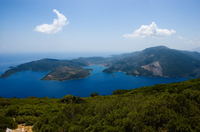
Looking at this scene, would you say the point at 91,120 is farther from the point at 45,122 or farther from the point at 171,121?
the point at 171,121

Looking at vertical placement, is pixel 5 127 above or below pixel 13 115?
above

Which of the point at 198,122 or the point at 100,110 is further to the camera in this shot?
the point at 100,110

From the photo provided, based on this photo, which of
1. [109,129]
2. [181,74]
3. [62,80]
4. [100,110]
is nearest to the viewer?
[109,129]

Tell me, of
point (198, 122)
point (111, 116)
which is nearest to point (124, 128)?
point (111, 116)

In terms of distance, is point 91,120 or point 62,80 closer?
point 91,120

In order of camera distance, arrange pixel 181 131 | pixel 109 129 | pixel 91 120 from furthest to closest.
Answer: pixel 91 120
pixel 109 129
pixel 181 131

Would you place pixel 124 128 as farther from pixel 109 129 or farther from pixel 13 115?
pixel 13 115

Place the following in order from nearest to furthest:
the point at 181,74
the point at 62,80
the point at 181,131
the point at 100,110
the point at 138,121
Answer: the point at 181,131, the point at 138,121, the point at 100,110, the point at 62,80, the point at 181,74

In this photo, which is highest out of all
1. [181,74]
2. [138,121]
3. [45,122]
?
[138,121]

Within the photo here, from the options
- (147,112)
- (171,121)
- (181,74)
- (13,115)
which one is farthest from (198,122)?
(181,74)
